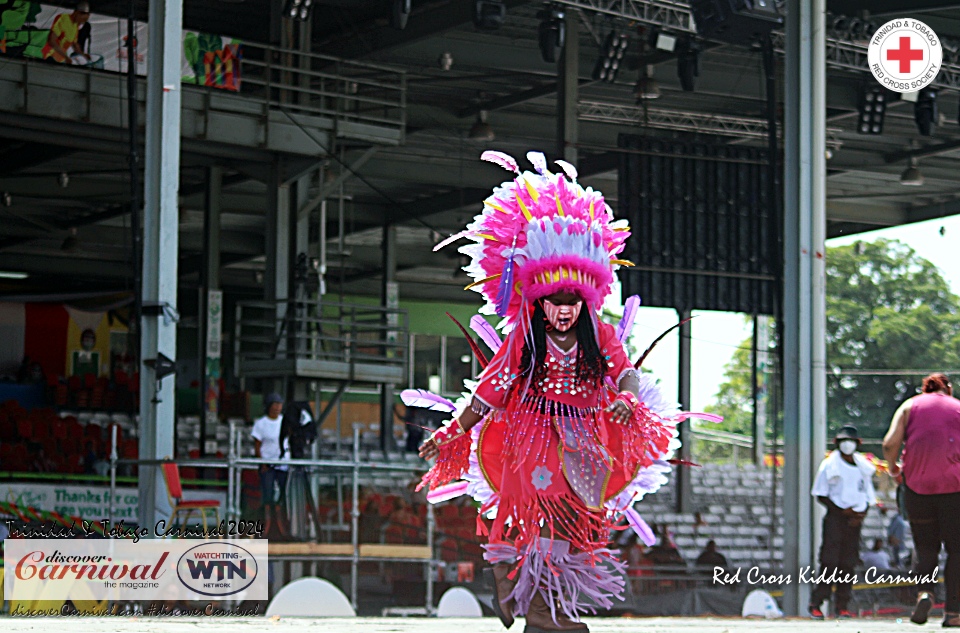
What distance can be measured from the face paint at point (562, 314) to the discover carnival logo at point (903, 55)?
9196 millimetres

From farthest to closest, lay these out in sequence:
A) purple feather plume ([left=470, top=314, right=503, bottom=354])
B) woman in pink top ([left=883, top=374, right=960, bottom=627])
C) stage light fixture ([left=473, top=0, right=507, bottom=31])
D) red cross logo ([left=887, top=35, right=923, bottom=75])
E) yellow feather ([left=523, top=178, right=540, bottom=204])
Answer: stage light fixture ([left=473, top=0, right=507, bottom=31]) < red cross logo ([left=887, top=35, right=923, bottom=75]) < woman in pink top ([left=883, top=374, right=960, bottom=627]) < purple feather plume ([left=470, top=314, right=503, bottom=354]) < yellow feather ([left=523, top=178, right=540, bottom=204])

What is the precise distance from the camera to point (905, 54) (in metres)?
14.0

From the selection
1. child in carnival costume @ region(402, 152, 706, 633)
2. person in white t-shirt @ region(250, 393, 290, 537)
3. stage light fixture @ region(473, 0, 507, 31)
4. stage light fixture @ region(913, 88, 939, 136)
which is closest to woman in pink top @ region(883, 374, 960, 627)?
child in carnival costume @ region(402, 152, 706, 633)

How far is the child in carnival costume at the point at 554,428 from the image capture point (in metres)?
5.33

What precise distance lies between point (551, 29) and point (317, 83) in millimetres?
4141

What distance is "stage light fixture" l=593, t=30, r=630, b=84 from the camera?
56.2 feet

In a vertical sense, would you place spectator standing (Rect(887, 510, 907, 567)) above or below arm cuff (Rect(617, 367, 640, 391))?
below

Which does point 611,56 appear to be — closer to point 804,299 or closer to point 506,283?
point 804,299

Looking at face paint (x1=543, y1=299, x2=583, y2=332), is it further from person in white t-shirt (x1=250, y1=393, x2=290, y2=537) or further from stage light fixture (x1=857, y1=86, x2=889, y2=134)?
stage light fixture (x1=857, y1=86, x2=889, y2=134)

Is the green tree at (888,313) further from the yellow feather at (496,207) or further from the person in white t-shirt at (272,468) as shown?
the yellow feather at (496,207)

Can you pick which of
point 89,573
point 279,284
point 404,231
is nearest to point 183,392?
point 404,231

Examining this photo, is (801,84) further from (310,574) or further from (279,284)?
(279,284)

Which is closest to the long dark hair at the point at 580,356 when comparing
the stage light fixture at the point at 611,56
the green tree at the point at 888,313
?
the stage light fixture at the point at 611,56

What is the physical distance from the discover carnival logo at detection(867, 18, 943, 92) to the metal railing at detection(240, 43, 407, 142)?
618cm
